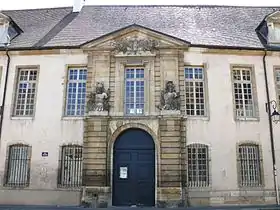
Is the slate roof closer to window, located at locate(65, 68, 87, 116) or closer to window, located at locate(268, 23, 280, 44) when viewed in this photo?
window, located at locate(268, 23, 280, 44)

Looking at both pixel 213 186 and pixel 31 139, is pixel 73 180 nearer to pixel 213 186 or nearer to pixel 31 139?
pixel 31 139

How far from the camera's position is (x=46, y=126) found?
12609 millimetres

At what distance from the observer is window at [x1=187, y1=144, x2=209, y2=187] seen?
11964mm

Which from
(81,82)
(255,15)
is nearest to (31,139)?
(81,82)

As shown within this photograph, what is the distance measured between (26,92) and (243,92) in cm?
936

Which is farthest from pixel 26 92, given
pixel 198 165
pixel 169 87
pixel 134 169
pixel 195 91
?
pixel 198 165

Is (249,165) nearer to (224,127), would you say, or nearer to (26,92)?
(224,127)

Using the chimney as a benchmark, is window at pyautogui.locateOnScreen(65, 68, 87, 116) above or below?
below

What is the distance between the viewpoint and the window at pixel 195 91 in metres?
12.7

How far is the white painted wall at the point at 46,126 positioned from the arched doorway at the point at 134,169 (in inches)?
69.8

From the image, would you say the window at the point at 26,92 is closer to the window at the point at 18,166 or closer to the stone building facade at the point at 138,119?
the stone building facade at the point at 138,119

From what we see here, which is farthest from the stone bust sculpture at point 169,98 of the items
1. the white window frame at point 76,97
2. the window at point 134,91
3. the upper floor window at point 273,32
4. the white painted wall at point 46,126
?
the upper floor window at point 273,32

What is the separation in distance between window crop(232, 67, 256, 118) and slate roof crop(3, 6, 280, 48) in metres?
1.17

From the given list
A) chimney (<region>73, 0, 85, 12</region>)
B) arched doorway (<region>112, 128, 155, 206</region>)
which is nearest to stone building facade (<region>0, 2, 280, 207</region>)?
arched doorway (<region>112, 128, 155, 206</region>)
